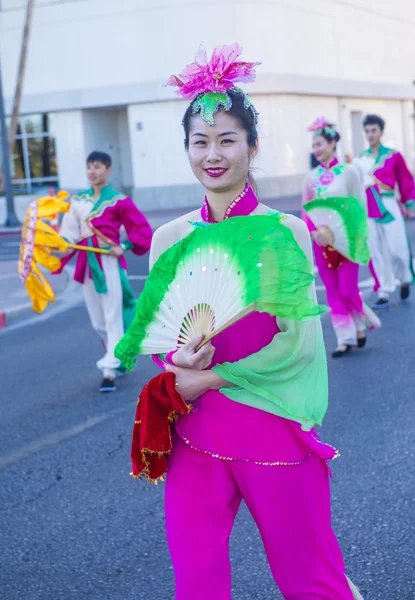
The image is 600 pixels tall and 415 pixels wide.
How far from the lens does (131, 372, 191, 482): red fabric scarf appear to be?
2766 millimetres

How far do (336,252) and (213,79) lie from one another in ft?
17.7

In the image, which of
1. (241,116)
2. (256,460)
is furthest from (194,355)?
(241,116)

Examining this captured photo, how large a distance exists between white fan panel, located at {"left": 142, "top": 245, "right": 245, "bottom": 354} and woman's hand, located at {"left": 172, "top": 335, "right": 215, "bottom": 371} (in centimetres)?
4

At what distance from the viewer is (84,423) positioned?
6754 millimetres

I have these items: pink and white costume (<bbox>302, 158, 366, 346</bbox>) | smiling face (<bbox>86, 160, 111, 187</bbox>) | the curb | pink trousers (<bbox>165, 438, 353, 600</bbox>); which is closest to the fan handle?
pink trousers (<bbox>165, 438, 353, 600</bbox>)

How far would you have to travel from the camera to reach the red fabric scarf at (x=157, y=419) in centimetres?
277

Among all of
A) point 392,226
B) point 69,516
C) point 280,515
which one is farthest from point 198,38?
point 280,515

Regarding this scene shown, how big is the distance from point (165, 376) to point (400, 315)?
761 centimetres

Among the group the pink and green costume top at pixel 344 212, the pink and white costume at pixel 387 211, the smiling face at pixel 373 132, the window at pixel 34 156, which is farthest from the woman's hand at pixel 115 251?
the window at pixel 34 156

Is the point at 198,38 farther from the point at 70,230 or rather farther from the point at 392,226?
the point at 70,230

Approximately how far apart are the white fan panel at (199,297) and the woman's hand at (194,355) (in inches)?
1.5

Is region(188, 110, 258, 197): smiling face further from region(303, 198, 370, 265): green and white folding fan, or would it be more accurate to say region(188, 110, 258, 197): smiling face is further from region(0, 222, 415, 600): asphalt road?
region(303, 198, 370, 265): green and white folding fan

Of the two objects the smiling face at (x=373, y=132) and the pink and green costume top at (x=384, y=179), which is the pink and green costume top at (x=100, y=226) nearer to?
the smiling face at (x=373, y=132)

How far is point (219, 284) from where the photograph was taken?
2.66 m
